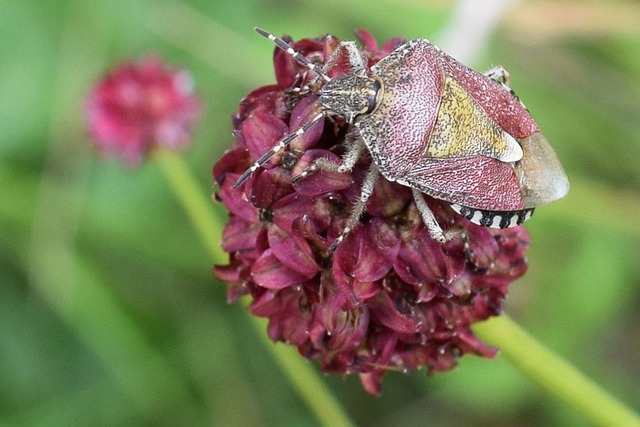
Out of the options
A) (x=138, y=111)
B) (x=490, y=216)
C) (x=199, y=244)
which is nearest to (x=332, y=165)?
(x=490, y=216)

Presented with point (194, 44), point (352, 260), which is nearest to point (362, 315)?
point (352, 260)

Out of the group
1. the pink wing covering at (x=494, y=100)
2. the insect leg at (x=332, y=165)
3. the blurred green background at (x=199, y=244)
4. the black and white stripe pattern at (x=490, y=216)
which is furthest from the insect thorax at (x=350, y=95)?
the blurred green background at (x=199, y=244)

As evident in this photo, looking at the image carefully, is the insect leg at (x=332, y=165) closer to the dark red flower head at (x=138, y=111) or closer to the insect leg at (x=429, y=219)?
the insect leg at (x=429, y=219)

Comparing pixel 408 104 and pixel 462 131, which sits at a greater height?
pixel 408 104

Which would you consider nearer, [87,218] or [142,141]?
[142,141]

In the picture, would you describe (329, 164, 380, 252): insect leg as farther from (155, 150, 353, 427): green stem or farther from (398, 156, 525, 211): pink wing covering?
(155, 150, 353, 427): green stem

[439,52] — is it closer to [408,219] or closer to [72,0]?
[408,219]

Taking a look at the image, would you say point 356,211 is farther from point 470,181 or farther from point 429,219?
point 470,181
